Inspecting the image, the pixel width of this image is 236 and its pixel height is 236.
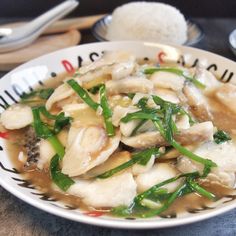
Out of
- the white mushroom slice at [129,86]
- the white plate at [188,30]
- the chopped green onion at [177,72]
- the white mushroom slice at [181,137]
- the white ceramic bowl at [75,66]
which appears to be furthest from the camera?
the white plate at [188,30]

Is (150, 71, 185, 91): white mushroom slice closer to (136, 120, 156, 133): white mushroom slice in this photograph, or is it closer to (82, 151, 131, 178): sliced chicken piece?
(136, 120, 156, 133): white mushroom slice

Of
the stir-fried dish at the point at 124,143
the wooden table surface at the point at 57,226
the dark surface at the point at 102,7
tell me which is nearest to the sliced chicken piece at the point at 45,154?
the stir-fried dish at the point at 124,143

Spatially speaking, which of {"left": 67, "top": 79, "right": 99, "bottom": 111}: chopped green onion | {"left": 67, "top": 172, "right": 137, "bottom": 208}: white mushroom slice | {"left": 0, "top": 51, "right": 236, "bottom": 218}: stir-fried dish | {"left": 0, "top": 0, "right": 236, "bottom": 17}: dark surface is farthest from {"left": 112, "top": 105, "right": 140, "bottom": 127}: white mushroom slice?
{"left": 0, "top": 0, "right": 236, "bottom": 17}: dark surface

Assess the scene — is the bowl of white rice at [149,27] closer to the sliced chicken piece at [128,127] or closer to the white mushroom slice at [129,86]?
the white mushroom slice at [129,86]

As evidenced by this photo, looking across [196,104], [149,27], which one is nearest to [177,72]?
[196,104]

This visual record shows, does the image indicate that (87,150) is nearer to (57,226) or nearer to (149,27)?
(57,226)
